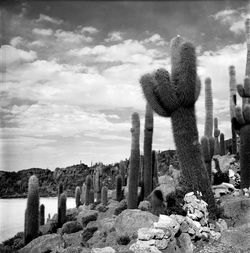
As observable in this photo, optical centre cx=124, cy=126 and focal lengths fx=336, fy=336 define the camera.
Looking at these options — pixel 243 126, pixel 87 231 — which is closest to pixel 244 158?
pixel 243 126

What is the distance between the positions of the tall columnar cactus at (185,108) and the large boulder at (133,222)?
5.70 feet

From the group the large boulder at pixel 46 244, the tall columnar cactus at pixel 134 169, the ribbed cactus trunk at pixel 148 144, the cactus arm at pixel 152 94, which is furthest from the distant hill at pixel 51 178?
the cactus arm at pixel 152 94

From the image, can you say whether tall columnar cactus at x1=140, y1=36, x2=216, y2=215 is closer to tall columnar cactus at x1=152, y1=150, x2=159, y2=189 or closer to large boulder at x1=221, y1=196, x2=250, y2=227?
large boulder at x1=221, y1=196, x2=250, y2=227

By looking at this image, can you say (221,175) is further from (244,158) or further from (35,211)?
(35,211)

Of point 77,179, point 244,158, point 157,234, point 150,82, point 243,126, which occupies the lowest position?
point 77,179

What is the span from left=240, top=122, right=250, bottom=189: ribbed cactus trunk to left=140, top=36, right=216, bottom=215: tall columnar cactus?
310cm

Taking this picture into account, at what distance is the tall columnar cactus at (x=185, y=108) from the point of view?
11.3 metres

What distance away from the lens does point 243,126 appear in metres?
14.4

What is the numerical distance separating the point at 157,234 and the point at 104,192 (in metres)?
17.9

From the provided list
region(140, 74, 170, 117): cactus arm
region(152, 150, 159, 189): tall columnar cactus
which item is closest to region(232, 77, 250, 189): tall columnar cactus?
region(140, 74, 170, 117): cactus arm

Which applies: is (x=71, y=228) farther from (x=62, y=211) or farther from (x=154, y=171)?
(x=154, y=171)

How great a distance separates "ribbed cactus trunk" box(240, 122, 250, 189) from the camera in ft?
45.3

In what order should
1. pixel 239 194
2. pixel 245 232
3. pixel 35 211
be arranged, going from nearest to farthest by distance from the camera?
1. pixel 245 232
2. pixel 239 194
3. pixel 35 211

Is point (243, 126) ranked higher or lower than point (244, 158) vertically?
higher
